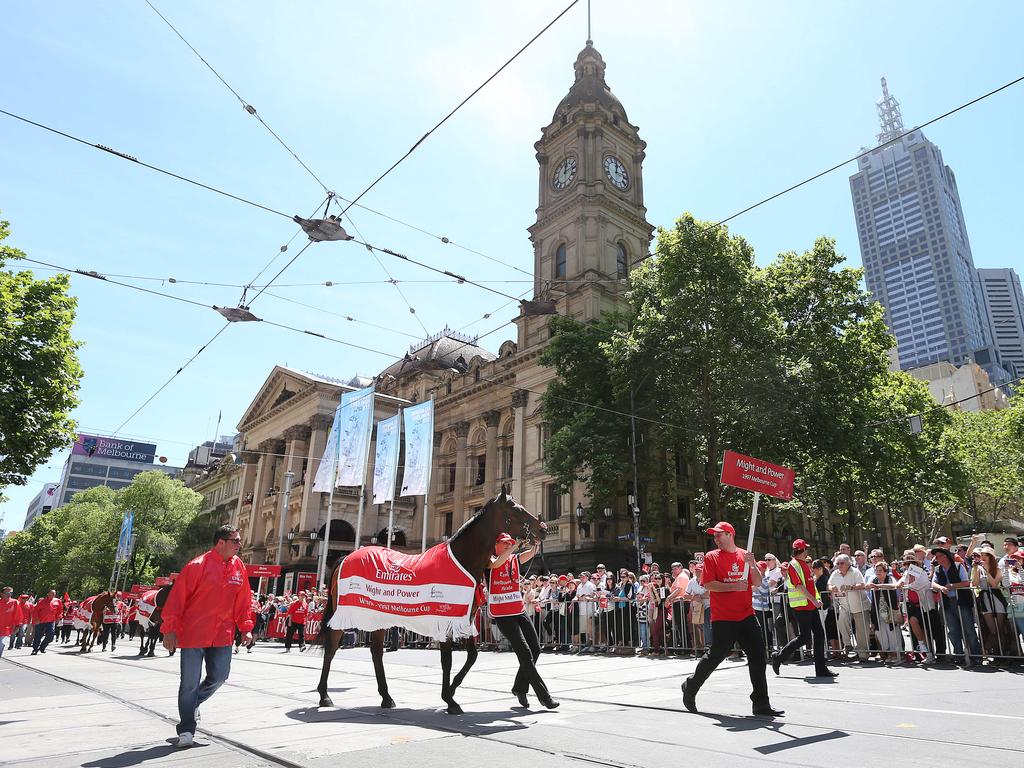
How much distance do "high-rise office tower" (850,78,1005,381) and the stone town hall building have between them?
13245 cm

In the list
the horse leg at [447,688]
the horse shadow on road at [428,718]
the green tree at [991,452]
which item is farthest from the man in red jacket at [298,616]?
the green tree at [991,452]

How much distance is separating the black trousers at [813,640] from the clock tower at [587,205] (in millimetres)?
30904

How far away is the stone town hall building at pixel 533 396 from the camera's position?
3975 cm

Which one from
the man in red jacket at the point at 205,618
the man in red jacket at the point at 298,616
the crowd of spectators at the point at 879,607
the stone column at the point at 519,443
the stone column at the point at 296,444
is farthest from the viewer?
the stone column at the point at 296,444

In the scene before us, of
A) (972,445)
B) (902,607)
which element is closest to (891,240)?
(972,445)

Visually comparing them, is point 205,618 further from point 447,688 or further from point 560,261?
point 560,261

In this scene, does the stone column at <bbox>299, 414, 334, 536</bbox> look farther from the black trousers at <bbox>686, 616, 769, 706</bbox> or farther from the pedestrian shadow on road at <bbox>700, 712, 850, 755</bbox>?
the pedestrian shadow on road at <bbox>700, 712, 850, 755</bbox>

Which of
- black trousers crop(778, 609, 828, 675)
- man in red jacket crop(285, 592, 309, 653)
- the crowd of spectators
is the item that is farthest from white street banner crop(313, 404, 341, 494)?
black trousers crop(778, 609, 828, 675)

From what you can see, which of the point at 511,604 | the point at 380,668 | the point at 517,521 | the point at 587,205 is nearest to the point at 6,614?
the point at 380,668

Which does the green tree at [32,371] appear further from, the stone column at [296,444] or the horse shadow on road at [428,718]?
the stone column at [296,444]

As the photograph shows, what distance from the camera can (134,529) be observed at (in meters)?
55.7

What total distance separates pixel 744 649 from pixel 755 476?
21.9ft

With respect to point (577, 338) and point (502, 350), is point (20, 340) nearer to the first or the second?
point (577, 338)

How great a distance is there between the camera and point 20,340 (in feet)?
58.2
